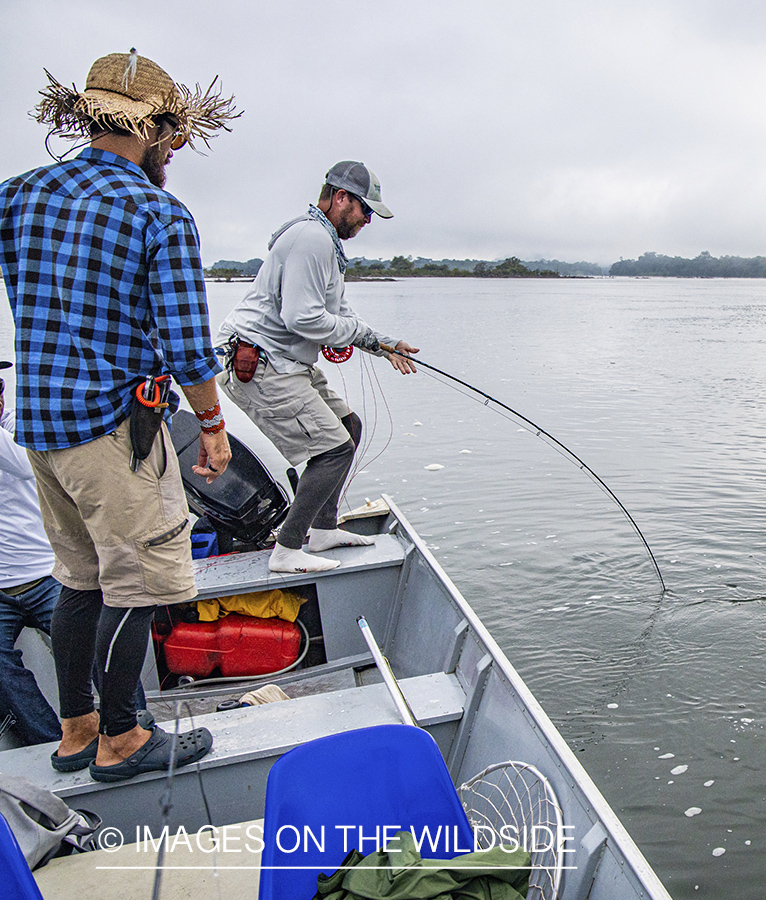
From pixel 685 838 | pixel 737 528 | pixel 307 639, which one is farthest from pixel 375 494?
pixel 685 838

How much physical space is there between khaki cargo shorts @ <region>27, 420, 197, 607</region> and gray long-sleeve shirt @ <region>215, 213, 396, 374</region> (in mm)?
1236

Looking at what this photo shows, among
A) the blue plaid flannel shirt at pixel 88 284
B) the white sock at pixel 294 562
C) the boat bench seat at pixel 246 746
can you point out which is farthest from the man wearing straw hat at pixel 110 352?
the white sock at pixel 294 562

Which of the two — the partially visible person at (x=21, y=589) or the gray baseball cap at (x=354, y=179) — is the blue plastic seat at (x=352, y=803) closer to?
the partially visible person at (x=21, y=589)

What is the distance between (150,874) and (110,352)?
1344 mm

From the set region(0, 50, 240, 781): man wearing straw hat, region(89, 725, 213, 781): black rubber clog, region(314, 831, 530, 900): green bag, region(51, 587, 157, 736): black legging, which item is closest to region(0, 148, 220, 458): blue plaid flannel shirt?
region(0, 50, 240, 781): man wearing straw hat

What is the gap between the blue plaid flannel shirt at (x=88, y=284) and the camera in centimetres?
174

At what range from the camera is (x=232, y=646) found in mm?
3225

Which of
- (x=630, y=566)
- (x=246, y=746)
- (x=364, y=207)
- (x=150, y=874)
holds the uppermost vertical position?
(x=364, y=207)

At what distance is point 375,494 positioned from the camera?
8398 millimetres

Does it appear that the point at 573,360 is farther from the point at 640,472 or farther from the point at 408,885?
the point at 408,885

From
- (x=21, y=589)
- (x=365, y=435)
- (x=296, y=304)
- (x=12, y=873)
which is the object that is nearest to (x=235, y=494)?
(x=296, y=304)

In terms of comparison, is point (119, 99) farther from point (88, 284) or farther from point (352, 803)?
point (352, 803)

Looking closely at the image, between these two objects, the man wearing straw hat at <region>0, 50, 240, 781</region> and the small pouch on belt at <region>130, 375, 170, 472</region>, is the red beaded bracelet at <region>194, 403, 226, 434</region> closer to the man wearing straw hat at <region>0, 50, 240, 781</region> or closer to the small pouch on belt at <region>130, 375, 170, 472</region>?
the man wearing straw hat at <region>0, 50, 240, 781</region>

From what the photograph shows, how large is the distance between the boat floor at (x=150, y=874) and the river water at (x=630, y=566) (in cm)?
199
